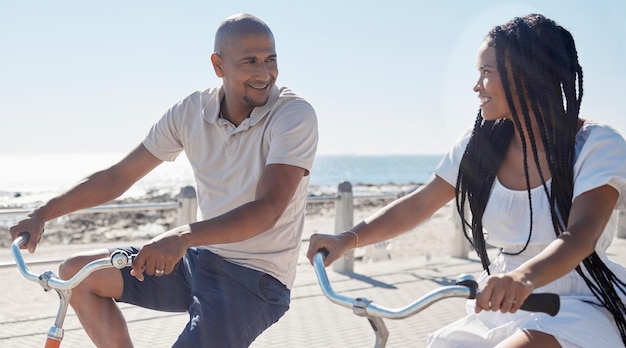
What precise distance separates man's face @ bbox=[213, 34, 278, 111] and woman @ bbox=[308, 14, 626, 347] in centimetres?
80

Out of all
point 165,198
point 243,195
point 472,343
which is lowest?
point 165,198

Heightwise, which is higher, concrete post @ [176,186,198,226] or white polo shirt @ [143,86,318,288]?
white polo shirt @ [143,86,318,288]

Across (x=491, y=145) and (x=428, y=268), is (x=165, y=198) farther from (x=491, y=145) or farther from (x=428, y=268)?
(x=491, y=145)

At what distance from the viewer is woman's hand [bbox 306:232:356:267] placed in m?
2.53

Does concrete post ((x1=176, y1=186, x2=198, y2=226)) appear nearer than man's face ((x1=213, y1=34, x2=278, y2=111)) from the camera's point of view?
No

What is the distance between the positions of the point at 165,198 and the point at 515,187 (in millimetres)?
36336

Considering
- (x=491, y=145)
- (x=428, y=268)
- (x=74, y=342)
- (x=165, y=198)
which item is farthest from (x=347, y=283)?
(x=165, y=198)

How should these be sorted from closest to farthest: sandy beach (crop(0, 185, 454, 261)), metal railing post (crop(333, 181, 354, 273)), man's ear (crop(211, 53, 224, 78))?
man's ear (crop(211, 53, 224, 78)), metal railing post (crop(333, 181, 354, 273)), sandy beach (crop(0, 185, 454, 261))

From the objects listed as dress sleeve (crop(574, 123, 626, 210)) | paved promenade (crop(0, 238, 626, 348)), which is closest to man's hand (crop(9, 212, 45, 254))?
dress sleeve (crop(574, 123, 626, 210))

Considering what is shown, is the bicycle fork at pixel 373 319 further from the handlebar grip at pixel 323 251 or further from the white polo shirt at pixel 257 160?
the white polo shirt at pixel 257 160

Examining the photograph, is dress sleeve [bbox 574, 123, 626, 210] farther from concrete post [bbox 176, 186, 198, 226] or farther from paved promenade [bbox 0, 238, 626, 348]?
concrete post [bbox 176, 186, 198, 226]

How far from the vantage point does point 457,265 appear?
10016 millimetres

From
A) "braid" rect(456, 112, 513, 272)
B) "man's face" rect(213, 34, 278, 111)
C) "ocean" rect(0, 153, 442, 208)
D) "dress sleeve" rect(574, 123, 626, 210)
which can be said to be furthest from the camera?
"ocean" rect(0, 153, 442, 208)

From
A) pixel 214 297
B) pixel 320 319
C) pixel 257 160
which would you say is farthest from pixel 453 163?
pixel 320 319
